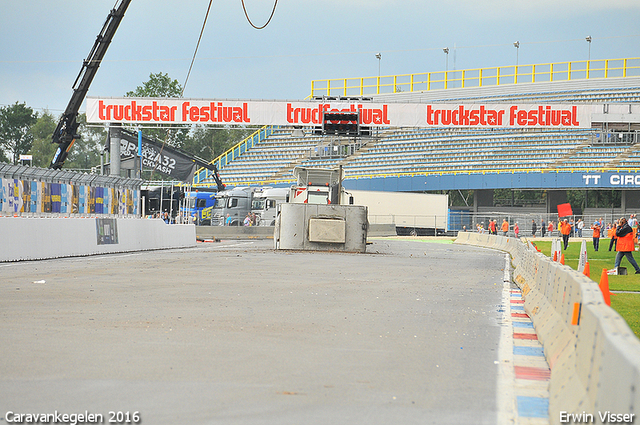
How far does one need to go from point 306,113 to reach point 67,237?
19.0m

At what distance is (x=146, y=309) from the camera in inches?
374

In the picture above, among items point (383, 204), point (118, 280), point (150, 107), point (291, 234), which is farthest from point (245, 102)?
point (118, 280)

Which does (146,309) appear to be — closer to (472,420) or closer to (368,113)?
(472,420)

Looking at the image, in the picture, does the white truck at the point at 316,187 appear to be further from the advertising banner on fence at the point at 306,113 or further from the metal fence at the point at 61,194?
the metal fence at the point at 61,194

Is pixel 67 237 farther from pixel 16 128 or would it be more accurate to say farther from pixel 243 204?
pixel 16 128

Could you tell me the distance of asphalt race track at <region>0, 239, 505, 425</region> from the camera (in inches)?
191

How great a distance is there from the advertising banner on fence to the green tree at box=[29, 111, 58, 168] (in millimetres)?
72760

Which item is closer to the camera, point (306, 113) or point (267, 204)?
point (306, 113)

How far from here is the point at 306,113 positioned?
3731cm

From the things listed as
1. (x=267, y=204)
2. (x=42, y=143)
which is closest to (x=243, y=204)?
(x=267, y=204)

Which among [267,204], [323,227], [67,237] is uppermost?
[267,204]

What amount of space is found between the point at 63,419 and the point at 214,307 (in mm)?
5478

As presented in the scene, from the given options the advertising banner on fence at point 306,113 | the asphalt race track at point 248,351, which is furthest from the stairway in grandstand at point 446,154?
the asphalt race track at point 248,351

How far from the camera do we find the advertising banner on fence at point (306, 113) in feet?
123
